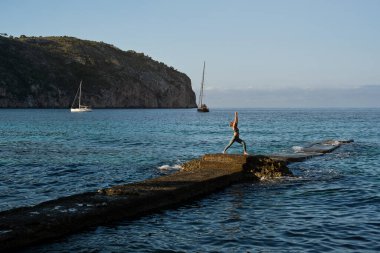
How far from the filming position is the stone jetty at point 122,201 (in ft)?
31.2

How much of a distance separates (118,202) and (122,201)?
15cm

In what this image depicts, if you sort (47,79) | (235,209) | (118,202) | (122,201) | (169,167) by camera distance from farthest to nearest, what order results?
(47,79)
(169,167)
(235,209)
(122,201)
(118,202)

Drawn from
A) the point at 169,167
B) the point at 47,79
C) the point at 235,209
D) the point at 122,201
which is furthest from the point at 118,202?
the point at 47,79

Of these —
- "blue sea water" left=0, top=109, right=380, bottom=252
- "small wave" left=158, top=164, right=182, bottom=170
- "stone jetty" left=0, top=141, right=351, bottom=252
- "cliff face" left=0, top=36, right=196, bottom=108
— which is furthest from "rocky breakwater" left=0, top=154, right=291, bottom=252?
"cliff face" left=0, top=36, right=196, bottom=108

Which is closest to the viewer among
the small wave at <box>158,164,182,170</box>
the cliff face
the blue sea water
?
the blue sea water

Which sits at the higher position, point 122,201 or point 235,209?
point 122,201

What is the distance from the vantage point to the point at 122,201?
39.5 feet

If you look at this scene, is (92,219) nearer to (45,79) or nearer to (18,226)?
(18,226)

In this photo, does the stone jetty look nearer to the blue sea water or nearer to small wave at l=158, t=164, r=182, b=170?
the blue sea water

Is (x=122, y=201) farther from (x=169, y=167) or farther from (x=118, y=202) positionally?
(x=169, y=167)

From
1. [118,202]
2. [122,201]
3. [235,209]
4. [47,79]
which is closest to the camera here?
[118,202]

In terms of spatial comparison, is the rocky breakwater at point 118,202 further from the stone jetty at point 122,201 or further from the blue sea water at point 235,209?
the blue sea water at point 235,209

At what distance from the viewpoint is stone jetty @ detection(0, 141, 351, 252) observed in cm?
952

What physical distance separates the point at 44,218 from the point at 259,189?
845 cm
